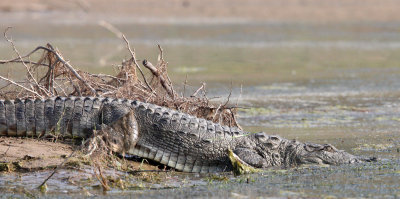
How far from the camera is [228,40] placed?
71.9 ft

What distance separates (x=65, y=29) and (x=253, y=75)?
43.6ft

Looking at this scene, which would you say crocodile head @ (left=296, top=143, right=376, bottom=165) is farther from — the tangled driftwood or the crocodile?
the tangled driftwood

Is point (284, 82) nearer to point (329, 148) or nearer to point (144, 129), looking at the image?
point (329, 148)

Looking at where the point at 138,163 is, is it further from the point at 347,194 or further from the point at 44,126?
the point at 347,194

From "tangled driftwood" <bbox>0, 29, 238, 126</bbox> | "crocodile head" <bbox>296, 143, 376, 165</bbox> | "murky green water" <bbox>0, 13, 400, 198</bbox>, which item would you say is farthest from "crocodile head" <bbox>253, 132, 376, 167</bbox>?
"tangled driftwood" <bbox>0, 29, 238, 126</bbox>

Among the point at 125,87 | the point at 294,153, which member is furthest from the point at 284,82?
the point at 294,153

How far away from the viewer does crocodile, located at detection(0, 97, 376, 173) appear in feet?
21.4

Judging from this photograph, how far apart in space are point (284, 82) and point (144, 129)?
7.21 meters

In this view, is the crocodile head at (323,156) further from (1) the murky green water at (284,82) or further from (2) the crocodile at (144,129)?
(1) the murky green water at (284,82)

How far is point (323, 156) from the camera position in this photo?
680cm

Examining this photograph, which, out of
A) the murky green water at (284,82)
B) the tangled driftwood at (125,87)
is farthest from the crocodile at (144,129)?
the tangled driftwood at (125,87)

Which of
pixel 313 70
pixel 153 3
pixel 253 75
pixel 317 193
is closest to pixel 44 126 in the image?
pixel 317 193

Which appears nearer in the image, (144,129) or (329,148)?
(144,129)

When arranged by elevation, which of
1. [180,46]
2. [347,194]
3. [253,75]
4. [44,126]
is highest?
[180,46]
